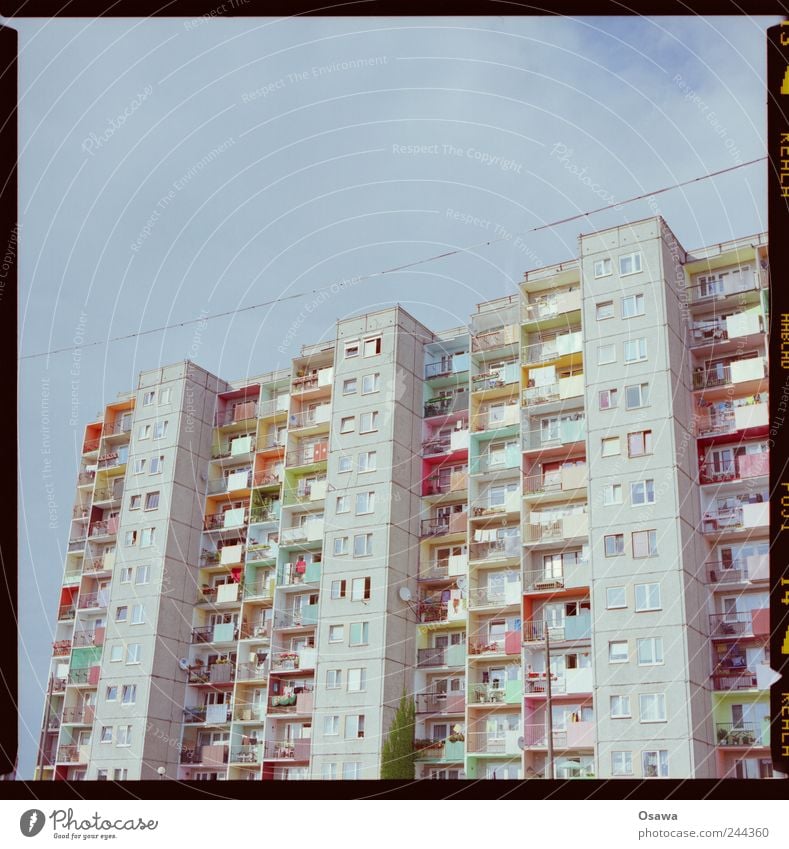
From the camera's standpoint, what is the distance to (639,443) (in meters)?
30.1

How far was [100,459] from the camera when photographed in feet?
143

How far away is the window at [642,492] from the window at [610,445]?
123 cm

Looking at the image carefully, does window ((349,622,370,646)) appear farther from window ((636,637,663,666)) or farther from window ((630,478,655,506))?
window ((630,478,655,506))

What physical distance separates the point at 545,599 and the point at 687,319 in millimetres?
9457

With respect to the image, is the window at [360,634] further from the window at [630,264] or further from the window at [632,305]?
the window at [630,264]

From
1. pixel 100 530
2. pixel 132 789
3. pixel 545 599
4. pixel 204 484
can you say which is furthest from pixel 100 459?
pixel 132 789

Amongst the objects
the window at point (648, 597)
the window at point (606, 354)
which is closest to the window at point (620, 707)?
Result: the window at point (648, 597)

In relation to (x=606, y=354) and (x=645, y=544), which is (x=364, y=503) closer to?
(x=606, y=354)

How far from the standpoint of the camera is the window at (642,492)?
29312 millimetres

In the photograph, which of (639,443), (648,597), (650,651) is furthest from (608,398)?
(650,651)

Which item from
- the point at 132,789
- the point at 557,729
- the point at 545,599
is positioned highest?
the point at 545,599

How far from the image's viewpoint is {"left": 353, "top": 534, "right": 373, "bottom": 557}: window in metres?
34.3

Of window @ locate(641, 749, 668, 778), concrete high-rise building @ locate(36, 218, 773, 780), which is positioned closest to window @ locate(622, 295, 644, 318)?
concrete high-rise building @ locate(36, 218, 773, 780)

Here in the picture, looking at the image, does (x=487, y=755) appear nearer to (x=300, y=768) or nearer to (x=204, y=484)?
(x=300, y=768)
